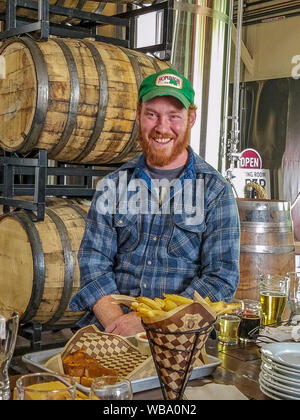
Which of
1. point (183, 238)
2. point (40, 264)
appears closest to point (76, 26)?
point (40, 264)

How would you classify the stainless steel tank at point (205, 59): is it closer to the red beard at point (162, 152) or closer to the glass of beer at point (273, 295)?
the red beard at point (162, 152)

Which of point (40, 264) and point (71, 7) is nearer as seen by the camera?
point (40, 264)

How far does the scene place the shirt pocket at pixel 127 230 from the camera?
8.20ft

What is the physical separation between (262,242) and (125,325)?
4.88 ft

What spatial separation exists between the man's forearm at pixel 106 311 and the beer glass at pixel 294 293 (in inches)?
28.1

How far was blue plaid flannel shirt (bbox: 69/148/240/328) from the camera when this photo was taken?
2.41 metres

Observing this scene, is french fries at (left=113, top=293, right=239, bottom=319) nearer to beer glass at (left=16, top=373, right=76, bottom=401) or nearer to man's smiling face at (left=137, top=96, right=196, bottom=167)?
beer glass at (left=16, top=373, right=76, bottom=401)

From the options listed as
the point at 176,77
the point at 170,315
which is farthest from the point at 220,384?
the point at 176,77

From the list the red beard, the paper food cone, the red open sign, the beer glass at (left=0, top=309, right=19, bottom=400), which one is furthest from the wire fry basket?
the red open sign

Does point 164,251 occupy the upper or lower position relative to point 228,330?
upper

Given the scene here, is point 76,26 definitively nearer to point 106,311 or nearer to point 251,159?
point 106,311

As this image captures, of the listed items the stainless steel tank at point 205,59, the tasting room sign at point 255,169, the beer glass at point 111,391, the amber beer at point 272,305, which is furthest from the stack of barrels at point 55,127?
the tasting room sign at point 255,169

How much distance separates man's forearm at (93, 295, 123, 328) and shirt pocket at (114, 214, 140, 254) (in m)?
0.26

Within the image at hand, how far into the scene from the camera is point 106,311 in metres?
2.35
